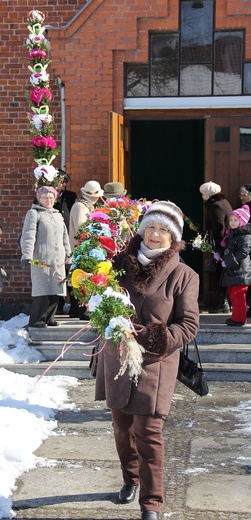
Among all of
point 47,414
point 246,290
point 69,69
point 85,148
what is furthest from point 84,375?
point 69,69

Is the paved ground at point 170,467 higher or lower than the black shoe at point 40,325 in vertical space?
lower

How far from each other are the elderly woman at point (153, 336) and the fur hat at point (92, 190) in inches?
176

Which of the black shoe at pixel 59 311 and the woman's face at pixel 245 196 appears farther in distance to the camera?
the black shoe at pixel 59 311

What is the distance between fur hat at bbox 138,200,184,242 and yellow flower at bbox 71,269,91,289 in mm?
470

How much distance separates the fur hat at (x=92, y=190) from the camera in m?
9.27

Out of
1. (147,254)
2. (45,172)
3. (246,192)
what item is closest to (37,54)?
(45,172)

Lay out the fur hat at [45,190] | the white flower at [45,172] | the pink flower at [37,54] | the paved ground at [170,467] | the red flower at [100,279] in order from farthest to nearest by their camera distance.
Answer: the pink flower at [37,54], the white flower at [45,172], the fur hat at [45,190], the paved ground at [170,467], the red flower at [100,279]

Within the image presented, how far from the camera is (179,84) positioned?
34.3 ft

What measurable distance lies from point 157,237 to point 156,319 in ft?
1.62

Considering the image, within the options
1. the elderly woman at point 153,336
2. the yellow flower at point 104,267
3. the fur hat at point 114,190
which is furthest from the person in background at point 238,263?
the yellow flower at point 104,267

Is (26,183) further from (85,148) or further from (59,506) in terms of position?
(59,506)

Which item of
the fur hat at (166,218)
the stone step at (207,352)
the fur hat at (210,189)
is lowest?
the stone step at (207,352)

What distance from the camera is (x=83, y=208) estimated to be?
9.50 m

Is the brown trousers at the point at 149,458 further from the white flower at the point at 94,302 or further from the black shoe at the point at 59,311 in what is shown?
the black shoe at the point at 59,311
